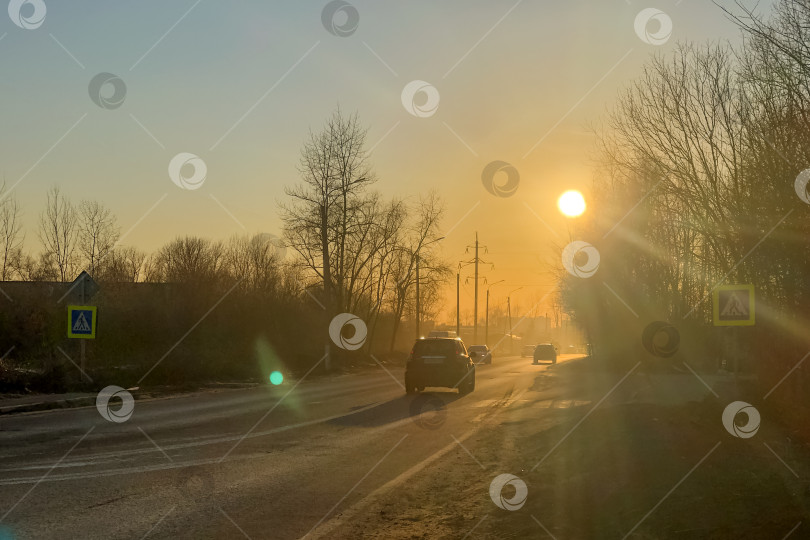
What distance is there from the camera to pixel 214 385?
27.9 meters

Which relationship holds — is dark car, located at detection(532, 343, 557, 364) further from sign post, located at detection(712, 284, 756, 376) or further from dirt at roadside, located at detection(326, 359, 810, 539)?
sign post, located at detection(712, 284, 756, 376)

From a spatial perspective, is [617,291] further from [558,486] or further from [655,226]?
[558,486]

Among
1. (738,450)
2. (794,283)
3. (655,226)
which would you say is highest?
(655,226)

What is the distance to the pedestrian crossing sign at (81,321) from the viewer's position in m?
21.1

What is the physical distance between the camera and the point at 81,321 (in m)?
21.3

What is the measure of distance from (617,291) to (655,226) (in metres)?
11.3

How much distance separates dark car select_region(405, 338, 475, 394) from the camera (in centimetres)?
2444

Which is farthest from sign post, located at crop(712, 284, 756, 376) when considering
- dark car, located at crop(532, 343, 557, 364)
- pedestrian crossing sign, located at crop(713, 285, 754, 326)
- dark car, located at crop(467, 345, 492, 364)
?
dark car, located at crop(532, 343, 557, 364)

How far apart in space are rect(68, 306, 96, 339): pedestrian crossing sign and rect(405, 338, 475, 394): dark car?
905 cm

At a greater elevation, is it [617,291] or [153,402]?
[617,291]

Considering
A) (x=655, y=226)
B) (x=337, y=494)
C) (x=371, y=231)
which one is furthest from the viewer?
(x=371, y=231)

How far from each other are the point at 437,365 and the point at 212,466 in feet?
48.7

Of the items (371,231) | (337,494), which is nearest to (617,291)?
(371,231)

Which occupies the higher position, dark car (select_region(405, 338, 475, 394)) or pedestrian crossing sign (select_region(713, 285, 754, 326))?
pedestrian crossing sign (select_region(713, 285, 754, 326))
